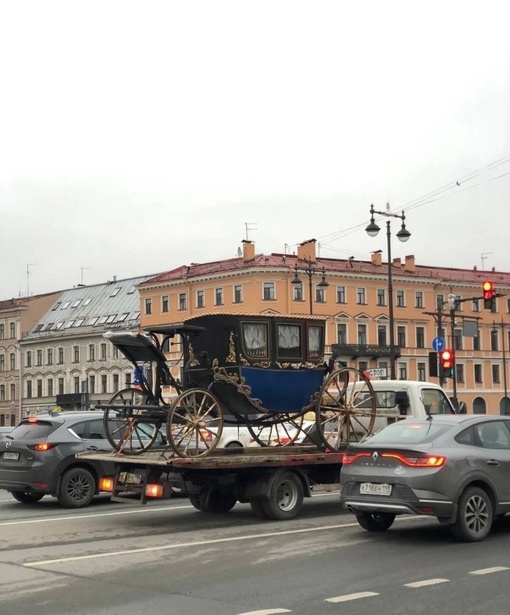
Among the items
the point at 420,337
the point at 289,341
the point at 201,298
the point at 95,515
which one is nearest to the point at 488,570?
the point at 289,341

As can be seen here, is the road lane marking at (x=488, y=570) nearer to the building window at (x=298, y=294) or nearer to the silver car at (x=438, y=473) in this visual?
the silver car at (x=438, y=473)

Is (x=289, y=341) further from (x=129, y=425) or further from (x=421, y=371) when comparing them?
(x=421, y=371)

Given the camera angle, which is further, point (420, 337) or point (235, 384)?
point (420, 337)

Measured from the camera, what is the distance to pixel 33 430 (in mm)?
16875

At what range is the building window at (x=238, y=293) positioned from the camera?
85.2m

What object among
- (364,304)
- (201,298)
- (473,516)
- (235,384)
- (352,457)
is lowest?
(473,516)

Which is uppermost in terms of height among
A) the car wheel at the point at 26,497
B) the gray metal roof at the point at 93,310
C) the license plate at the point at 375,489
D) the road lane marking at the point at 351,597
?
the gray metal roof at the point at 93,310

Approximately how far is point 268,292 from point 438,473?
72771mm

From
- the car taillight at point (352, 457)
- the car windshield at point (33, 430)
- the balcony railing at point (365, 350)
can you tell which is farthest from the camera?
the balcony railing at point (365, 350)

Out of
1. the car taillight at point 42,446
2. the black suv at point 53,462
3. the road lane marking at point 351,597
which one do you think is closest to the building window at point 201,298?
the black suv at point 53,462

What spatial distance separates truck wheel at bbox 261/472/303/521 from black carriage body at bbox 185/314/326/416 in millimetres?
1276

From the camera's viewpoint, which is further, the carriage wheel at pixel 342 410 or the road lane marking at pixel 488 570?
the carriage wheel at pixel 342 410

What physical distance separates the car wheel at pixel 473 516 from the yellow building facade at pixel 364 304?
230 ft

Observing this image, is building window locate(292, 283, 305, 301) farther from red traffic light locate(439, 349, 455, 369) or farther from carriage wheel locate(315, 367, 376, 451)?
carriage wheel locate(315, 367, 376, 451)
